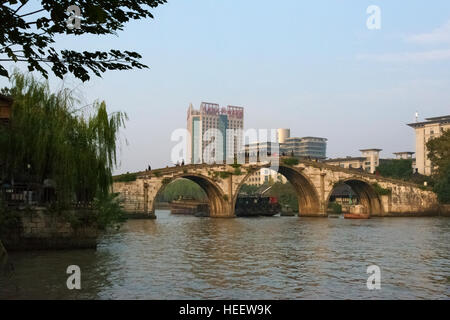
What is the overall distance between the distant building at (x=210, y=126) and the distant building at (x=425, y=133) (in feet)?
229

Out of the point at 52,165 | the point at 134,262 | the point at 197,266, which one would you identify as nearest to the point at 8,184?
the point at 52,165

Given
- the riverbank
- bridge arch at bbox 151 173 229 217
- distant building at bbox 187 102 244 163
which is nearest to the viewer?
the riverbank

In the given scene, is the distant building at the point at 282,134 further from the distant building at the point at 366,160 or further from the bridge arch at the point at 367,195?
the bridge arch at the point at 367,195

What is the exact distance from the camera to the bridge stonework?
44.3 metres

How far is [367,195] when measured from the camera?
5938 cm

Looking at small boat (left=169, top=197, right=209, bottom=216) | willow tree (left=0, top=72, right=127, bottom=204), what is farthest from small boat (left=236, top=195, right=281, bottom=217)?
willow tree (left=0, top=72, right=127, bottom=204)

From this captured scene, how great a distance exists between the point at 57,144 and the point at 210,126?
470 ft

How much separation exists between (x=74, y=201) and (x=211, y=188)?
3278 cm

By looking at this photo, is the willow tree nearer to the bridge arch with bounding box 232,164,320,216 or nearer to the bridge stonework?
the bridge stonework

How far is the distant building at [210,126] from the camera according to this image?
16062cm

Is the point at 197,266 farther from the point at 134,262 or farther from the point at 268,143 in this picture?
the point at 268,143

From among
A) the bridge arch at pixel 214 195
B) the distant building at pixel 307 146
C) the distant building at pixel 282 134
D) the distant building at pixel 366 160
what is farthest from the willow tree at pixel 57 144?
the distant building at pixel 282 134

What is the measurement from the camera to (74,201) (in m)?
18.1

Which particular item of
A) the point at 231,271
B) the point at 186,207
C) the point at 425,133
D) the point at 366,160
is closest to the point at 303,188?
the point at 186,207
